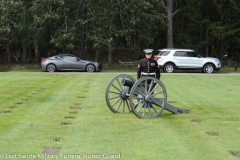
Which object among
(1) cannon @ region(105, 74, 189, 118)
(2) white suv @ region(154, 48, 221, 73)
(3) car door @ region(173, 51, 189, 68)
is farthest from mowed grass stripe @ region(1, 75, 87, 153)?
(3) car door @ region(173, 51, 189, 68)

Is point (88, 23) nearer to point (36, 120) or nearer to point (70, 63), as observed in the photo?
point (70, 63)

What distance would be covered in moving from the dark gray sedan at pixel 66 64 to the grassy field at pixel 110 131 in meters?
17.5

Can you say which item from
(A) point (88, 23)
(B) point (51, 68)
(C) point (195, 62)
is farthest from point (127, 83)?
(A) point (88, 23)

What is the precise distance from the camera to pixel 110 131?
8367mm

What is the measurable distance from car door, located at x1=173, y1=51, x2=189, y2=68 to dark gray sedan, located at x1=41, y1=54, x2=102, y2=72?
5726 mm

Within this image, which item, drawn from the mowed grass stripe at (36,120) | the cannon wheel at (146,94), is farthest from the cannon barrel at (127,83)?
the mowed grass stripe at (36,120)

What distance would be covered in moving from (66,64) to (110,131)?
23060 mm

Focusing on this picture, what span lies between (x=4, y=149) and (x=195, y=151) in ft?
10.1

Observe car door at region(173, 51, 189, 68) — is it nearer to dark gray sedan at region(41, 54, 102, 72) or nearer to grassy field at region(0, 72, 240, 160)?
dark gray sedan at region(41, 54, 102, 72)

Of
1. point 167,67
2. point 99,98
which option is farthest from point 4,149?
point 167,67

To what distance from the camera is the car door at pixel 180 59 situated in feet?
101

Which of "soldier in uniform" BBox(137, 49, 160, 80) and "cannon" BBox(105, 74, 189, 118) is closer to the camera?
"cannon" BBox(105, 74, 189, 118)

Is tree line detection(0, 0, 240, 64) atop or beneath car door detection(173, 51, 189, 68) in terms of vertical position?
atop

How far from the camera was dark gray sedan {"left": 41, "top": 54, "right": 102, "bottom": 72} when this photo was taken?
3089cm
